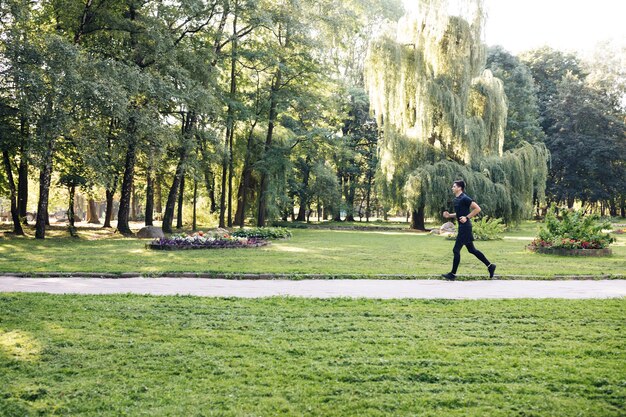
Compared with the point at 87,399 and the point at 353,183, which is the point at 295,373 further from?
the point at 353,183

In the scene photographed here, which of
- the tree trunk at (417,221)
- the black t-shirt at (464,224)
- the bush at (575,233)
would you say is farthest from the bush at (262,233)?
the black t-shirt at (464,224)

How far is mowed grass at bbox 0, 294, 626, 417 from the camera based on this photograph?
11.3 ft

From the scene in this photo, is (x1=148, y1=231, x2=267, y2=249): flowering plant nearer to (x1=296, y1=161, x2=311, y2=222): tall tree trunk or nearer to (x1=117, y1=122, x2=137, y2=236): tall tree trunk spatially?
(x1=117, y1=122, x2=137, y2=236): tall tree trunk

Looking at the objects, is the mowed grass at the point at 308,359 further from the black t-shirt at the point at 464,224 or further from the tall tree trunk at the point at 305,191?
the tall tree trunk at the point at 305,191

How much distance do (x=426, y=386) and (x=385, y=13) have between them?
49.9 meters

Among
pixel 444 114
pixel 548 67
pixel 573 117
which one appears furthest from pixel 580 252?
pixel 548 67

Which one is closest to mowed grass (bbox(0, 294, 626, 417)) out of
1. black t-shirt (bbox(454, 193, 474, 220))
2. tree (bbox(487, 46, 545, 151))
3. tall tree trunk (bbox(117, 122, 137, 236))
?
black t-shirt (bbox(454, 193, 474, 220))

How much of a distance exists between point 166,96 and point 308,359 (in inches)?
723

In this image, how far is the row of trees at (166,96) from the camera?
17.3 meters

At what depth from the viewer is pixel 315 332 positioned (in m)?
5.24

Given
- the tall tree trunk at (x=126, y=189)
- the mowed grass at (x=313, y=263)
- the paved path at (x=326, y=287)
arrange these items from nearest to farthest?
the paved path at (x=326, y=287) < the mowed grass at (x=313, y=263) < the tall tree trunk at (x=126, y=189)

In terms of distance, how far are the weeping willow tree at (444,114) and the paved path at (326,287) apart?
1785cm

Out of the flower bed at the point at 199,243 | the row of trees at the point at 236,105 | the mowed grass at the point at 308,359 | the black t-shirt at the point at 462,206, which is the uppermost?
the row of trees at the point at 236,105

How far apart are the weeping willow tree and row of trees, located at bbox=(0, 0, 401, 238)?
3.60 meters
